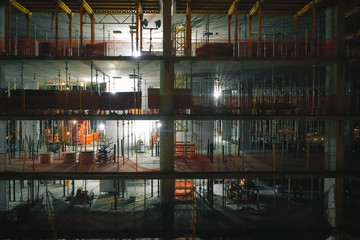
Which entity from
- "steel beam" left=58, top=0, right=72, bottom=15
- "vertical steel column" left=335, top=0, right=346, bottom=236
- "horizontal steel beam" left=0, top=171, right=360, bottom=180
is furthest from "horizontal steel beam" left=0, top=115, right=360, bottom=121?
"steel beam" left=58, top=0, right=72, bottom=15

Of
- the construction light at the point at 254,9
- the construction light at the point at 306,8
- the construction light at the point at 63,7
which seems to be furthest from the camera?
the construction light at the point at 254,9

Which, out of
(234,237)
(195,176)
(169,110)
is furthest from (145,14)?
(234,237)

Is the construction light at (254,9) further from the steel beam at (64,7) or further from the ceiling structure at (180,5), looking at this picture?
the steel beam at (64,7)

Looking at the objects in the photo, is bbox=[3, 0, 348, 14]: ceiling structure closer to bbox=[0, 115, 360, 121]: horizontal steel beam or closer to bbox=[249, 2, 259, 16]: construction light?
bbox=[249, 2, 259, 16]: construction light

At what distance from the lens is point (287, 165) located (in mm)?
12477

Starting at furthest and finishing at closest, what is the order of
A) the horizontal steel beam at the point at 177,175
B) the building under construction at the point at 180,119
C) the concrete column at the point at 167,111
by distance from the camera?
the concrete column at the point at 167,111, the horizontal steel beam at the point at 177,175, the building under construction at the point at 180,119

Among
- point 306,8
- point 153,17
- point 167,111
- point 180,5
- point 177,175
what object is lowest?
point 177,175

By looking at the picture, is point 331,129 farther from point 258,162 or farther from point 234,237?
point 234,237

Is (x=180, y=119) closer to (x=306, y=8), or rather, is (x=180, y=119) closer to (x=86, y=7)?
(x=86, y=7)

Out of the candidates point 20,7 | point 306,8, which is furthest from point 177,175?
point 20,7

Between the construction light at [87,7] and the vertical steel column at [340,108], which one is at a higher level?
the construction light at [87,7]

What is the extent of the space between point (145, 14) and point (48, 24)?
277 inches

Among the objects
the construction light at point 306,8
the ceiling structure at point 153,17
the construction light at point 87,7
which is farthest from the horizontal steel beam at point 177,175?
the construction light at point 87,7

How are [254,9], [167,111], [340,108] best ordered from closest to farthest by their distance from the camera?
[167,111] → [340,108] → [254,9]
